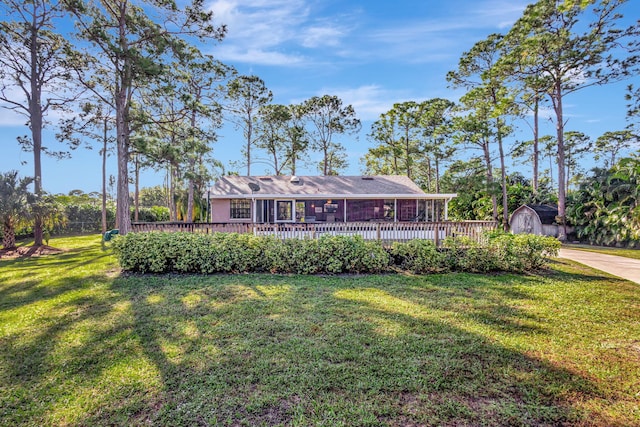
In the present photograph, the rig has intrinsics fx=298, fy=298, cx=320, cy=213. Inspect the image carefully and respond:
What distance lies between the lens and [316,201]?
17047mm

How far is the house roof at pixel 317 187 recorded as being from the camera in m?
16.0

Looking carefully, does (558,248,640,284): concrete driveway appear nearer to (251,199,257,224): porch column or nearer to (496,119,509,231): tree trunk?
(496,119,509,231): tree trunk

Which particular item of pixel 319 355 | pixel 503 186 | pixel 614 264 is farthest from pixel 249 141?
pixel 319 355

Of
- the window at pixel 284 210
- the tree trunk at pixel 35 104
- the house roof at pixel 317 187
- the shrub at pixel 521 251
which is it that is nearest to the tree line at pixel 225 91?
the tree trunk at pixel 35 104

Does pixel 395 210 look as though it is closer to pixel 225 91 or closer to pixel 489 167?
pixel 489 167

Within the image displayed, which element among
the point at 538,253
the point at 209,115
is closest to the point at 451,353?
the point at 538,253

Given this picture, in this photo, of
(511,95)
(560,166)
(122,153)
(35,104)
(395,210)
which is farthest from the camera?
(511,95)

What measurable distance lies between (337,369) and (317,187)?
14643 mm

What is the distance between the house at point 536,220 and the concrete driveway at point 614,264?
5.81 m

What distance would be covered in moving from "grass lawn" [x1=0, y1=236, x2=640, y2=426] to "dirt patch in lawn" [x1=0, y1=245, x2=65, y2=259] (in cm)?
694

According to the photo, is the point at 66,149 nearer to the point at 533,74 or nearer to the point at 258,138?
the point at 258,138

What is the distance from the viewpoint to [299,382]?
2906mm

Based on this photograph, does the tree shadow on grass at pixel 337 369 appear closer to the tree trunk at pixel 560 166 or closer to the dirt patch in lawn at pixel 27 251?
the dirt patch in lawn at pixel 27 251

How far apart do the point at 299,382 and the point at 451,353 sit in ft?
6.02
